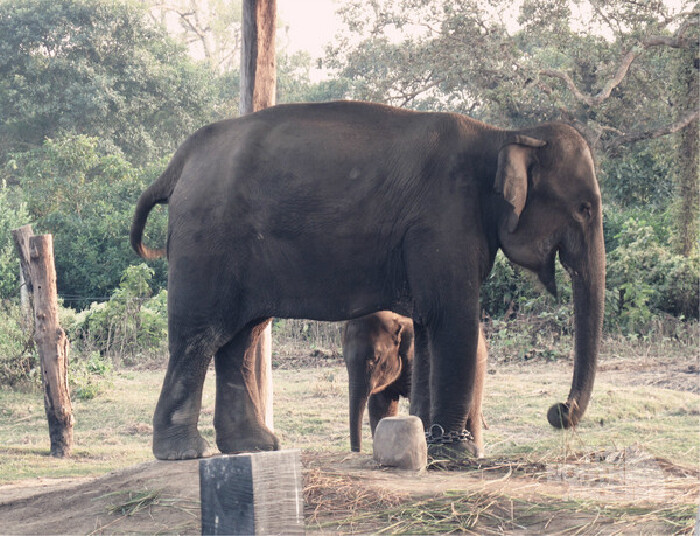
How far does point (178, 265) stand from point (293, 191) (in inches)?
31.3

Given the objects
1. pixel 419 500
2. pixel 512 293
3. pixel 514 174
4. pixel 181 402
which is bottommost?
pixel 419 500

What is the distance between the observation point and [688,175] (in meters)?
15.8

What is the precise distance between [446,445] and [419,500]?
1.13 metres

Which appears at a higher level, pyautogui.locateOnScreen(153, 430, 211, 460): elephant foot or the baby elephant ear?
the baby elephant ear

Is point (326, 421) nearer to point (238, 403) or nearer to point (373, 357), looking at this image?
point (373, 357)

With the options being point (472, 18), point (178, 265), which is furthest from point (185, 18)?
point (178, 265)

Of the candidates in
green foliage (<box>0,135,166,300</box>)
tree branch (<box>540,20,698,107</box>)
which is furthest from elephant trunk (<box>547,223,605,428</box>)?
green foliage (<box>0,135,166,300</box>)

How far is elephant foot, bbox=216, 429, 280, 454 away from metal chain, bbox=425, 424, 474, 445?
0.95 metres

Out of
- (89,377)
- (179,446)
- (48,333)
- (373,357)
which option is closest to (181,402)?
(179,446)

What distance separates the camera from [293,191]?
5949 mm

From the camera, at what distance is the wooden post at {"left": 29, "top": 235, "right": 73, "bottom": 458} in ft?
31.0

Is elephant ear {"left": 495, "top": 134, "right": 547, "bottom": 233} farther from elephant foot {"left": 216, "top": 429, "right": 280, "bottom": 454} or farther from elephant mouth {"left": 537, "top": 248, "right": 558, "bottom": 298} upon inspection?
elephant foot {"left": 216, "top": 429, "right": 280, "bottom": 454}

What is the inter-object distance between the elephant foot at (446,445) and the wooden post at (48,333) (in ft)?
15.1

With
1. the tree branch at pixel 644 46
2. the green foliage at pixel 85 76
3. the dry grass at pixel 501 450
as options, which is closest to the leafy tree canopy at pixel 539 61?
the tree branch at pixel 644 46
